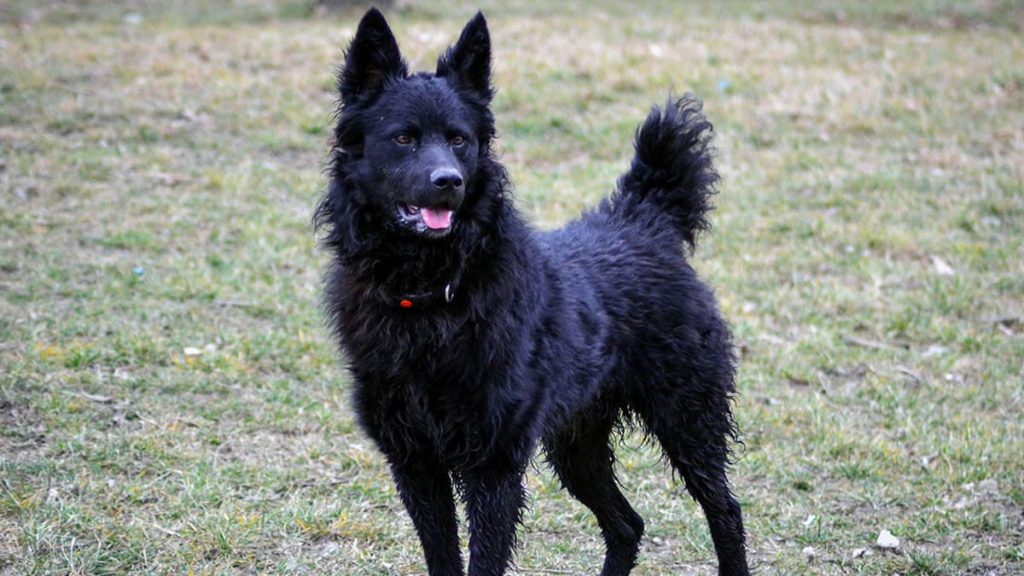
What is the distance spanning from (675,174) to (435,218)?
5.12 ft

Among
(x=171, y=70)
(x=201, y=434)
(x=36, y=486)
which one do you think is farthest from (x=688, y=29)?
(x=36, y=486)

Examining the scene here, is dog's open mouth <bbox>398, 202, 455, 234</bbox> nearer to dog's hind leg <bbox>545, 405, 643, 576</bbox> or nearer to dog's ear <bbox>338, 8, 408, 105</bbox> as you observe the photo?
dog's ear <bbox>338, 8, 408, 105</bbox>

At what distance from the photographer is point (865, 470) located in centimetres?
598

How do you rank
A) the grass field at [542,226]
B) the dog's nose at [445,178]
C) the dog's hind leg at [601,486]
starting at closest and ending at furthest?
the dog's nose at [445,178] < the dog's hind leg at [601,486] < the grass field at [542,226]

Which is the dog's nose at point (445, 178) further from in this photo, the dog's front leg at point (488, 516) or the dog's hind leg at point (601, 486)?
the dog's hind leg at point (601, 486)

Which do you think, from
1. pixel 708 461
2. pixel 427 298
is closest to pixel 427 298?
pixel 427 298

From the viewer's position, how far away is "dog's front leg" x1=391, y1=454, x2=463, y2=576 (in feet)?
13.3

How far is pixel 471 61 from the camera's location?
4.25m

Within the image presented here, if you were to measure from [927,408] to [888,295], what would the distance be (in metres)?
1.85

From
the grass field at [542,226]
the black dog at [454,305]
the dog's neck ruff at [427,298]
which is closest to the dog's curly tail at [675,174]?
the black dog at [454,305]

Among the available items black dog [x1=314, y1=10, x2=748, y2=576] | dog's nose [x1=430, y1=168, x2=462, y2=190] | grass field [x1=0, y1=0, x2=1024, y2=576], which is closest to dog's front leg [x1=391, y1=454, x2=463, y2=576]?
black dog [x1=314, y1=10, x2=748, y2=576]

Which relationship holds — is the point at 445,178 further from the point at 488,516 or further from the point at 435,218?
the point at 488,516

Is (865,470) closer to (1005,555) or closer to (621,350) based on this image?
(1005,555)

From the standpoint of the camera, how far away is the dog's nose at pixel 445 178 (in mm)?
3801
